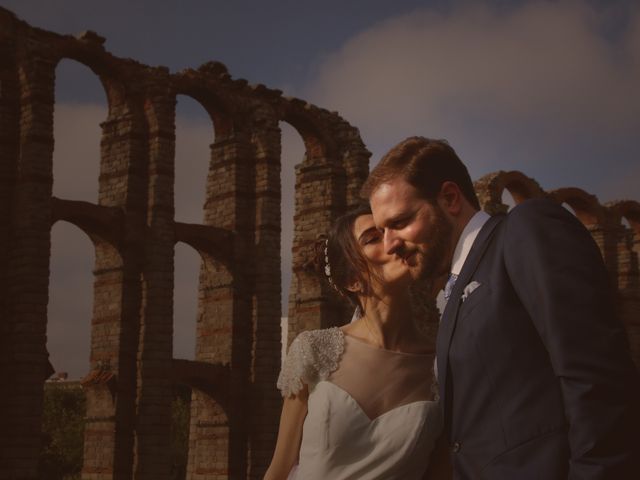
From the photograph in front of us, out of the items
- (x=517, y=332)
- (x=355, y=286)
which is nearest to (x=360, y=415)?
(x=355, y=286)

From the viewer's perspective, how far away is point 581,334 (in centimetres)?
215

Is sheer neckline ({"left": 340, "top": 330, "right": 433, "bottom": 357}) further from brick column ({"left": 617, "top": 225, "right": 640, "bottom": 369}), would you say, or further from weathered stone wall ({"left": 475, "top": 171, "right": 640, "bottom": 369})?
brick column ({"left": 617, "top": 225, "right": 640, "bottom": 369})

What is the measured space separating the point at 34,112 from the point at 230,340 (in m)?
7.31

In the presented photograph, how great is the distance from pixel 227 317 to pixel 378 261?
1868cm

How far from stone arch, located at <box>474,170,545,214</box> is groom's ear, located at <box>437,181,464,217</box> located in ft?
74.6

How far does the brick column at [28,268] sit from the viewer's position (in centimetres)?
1688

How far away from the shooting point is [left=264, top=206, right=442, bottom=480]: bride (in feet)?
11.4

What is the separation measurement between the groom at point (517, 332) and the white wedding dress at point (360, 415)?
2.95 feet

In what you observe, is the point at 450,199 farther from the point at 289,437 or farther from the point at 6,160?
the point at 6,160

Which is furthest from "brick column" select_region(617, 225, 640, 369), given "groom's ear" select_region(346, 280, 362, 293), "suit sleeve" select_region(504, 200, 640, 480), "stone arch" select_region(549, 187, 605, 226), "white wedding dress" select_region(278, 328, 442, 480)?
"suit sleeve" select_region(504, 200, 640, 480)

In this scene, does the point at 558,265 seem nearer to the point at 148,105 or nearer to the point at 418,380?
the point at 418,380

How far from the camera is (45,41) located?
19.2m

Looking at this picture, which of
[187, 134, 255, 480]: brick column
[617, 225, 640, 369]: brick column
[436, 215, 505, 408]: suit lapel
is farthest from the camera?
[617, 225, 640, 369]: brick column

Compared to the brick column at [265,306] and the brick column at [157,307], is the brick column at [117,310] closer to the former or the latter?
the brick column at [157,307]
